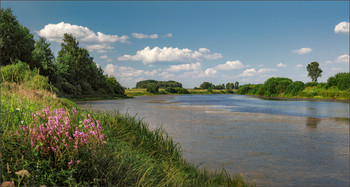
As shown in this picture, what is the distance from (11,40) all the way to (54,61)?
18202 mm

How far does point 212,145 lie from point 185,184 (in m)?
5.78

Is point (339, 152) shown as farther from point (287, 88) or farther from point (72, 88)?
point (287, 88)

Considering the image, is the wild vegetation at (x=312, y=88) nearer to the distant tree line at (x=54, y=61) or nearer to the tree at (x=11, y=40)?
the distant tree line at (x=54, y=61)

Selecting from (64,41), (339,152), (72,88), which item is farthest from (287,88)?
(339,152)

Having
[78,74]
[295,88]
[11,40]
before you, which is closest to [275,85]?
[295,88]

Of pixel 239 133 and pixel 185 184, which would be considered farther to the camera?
pixel 239 133

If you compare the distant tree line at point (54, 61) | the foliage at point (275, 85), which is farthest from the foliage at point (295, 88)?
the distant tree line at point (54, 61)

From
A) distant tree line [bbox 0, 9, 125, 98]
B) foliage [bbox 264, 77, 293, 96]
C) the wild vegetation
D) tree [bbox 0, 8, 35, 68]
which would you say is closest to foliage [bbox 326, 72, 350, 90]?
the wild vegetation

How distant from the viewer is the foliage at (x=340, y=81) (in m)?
59.9

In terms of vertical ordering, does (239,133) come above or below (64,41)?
Result: below

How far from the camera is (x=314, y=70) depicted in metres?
104

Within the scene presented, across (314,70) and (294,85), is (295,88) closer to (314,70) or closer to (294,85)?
(294,85)

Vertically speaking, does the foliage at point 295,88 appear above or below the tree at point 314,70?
below

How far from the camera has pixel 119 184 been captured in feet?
13.8
